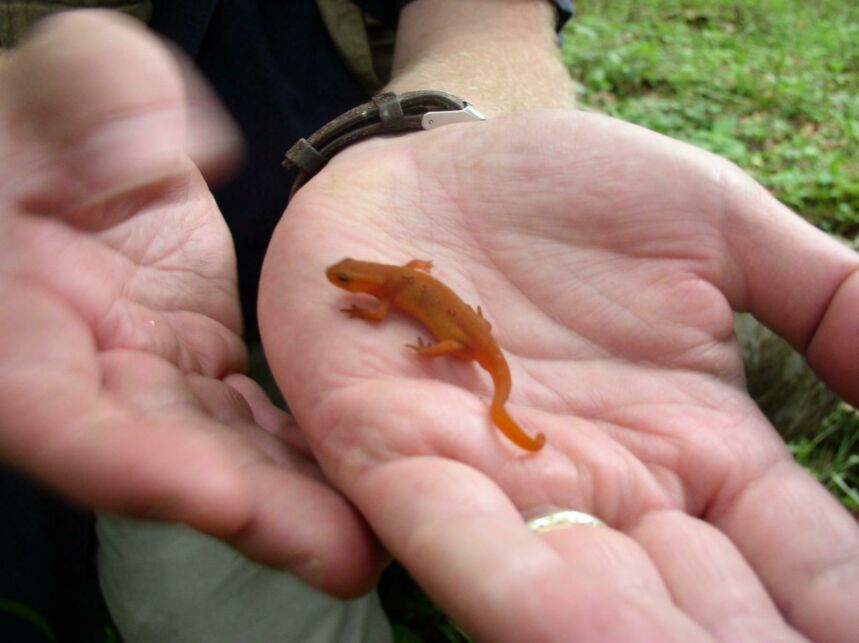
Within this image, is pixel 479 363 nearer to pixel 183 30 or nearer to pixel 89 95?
pixel 89 95

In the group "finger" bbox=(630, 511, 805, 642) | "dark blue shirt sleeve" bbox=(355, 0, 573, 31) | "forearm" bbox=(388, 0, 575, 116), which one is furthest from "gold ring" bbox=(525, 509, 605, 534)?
"dark blue shirt sleeve" bbox=(355, 0, 573, 31)

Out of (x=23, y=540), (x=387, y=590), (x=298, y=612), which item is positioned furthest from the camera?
(x=387, y=590)

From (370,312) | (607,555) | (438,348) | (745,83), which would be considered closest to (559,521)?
(607,555)

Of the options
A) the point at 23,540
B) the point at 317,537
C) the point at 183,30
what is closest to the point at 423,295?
the point at 317,537

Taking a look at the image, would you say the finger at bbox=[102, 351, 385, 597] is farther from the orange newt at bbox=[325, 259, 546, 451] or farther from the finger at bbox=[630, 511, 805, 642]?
the finger at bbox=[630, 511, 805, 642]

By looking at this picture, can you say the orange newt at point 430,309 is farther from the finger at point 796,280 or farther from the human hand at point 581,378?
the finger at point 796,280
